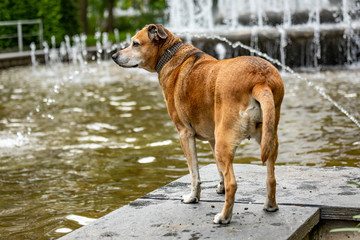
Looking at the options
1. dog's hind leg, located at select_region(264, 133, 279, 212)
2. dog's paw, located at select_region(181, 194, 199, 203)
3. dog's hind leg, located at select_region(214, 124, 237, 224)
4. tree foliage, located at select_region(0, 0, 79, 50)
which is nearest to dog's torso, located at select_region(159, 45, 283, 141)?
dog's hind leg, located at select_region(214, 124, 237, 224)

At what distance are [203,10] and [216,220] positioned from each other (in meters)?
29.5

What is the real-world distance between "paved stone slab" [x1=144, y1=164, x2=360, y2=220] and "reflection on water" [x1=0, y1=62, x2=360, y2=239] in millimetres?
839

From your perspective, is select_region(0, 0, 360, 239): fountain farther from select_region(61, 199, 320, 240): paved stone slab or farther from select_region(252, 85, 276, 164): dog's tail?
select_region(252, 85, 276, 164): dog's tail

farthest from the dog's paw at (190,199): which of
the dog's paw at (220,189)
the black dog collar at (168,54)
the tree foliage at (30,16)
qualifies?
the tree foliage at (30,16)

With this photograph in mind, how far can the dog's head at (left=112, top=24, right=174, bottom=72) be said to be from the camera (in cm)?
467

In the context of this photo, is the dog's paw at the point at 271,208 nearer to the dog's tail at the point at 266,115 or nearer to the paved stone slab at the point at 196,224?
the paved stone slab at the point at 196,224

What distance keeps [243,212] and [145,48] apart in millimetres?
1436

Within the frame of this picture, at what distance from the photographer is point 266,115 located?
376 centimetres

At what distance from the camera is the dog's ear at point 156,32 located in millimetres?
4629

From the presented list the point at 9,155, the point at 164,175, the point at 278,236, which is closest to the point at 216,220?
the point at 278,236

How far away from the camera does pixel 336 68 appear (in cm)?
1667

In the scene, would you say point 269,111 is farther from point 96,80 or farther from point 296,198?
point 96,80

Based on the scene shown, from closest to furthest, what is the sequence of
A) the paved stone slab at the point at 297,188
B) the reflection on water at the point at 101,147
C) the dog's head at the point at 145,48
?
the paved stone slab at the point at 297,188 < the dog's head at the point at 145,48 < the reflection on water at the point at 101,147

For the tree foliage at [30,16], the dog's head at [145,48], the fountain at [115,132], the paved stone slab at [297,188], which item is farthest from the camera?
the tree foliage at [30,16]
